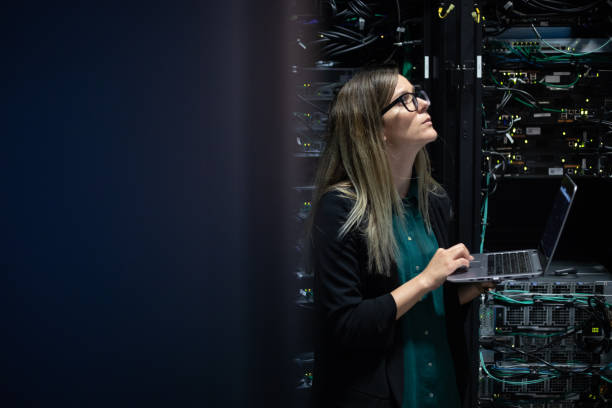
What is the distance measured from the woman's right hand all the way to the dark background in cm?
54

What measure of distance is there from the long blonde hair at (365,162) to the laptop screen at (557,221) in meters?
0.37

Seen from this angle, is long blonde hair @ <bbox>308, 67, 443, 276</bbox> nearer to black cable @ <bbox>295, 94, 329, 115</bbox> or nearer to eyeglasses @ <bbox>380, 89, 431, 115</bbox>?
eyeglasses @ <bbox>380, 89, 431, 115</bbox>

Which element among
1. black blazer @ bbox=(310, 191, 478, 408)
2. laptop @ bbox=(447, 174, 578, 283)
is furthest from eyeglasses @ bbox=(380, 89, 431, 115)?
laptop @ bbox=(447, 174, 578, 283)

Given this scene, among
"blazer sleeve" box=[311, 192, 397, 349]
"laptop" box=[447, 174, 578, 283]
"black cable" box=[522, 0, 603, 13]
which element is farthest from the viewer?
"black cable" box=[522, 0, 603, 13]

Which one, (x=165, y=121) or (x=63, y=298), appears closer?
(x=63, y=298)

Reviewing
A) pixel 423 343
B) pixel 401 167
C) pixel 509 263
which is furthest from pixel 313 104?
pixel 423 343

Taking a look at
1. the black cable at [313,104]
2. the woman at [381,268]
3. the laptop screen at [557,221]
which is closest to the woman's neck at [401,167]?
the woman at [381,268]

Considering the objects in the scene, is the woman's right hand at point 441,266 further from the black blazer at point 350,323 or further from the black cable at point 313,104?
the black cable at point 313,104

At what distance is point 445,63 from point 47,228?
1.44 metres

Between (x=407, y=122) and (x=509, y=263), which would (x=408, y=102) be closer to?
(x=407, y=122)

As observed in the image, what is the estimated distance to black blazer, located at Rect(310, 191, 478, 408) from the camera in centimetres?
104

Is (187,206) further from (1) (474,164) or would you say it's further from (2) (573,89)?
(2) (573,89)

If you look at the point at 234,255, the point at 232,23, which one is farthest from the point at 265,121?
the point at 234,255

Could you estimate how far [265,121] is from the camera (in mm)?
1564
